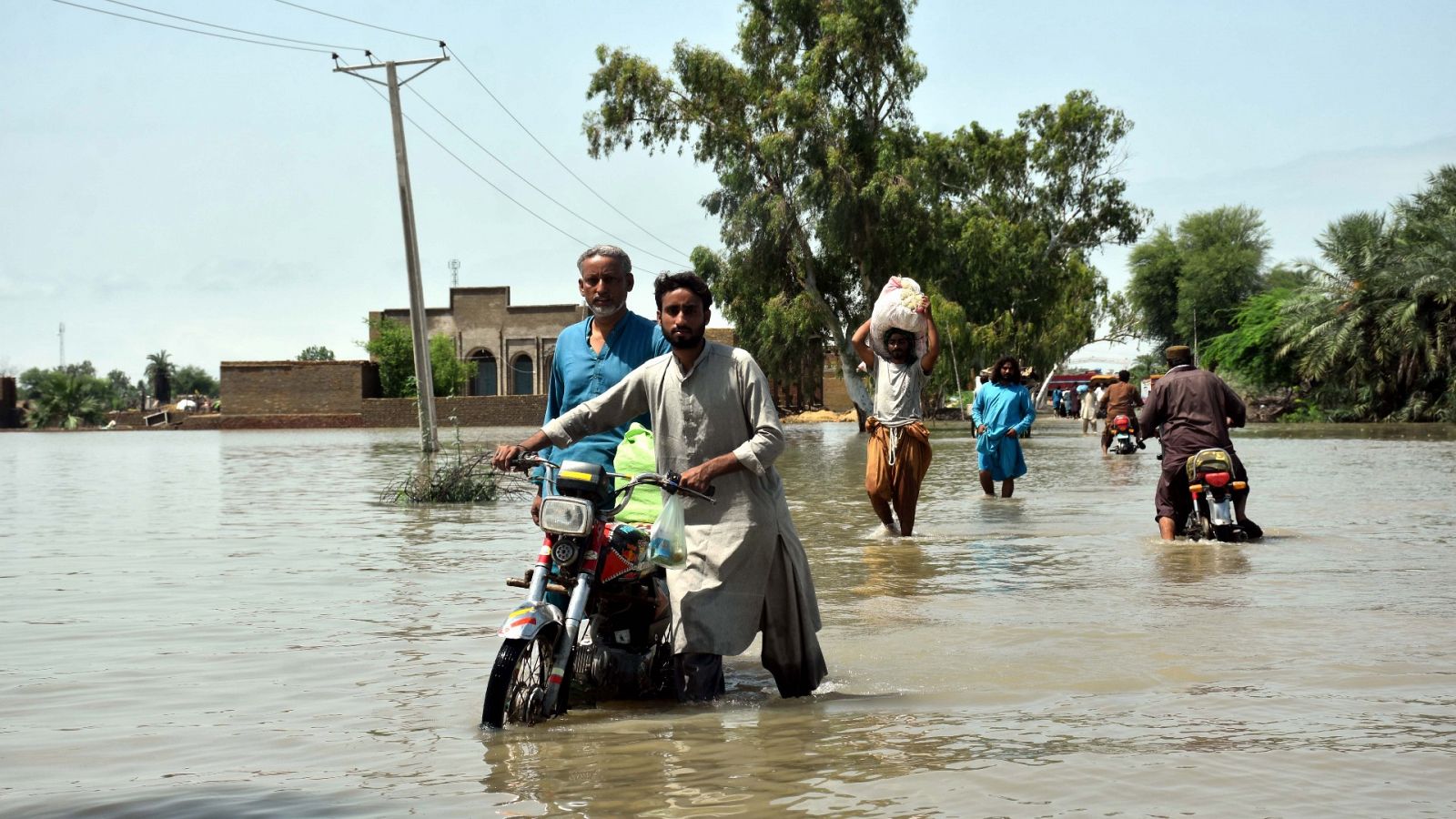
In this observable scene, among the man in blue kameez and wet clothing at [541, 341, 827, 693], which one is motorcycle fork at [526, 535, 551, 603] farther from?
the man in blue kameez

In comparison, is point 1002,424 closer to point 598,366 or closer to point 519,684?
point 598,366

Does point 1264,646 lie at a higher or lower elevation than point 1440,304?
lower

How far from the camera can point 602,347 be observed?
21.2 feet

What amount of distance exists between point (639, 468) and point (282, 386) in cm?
7116

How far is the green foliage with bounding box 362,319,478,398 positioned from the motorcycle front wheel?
69.9m

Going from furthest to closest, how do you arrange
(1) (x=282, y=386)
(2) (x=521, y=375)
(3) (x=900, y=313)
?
1. (2) (x=521, y=375)
2. (1) (x=282, y=386)
3. (3) (x=900, y=313)

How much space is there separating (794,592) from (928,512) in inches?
384

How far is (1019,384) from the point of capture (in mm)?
16844

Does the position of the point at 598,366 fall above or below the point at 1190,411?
above

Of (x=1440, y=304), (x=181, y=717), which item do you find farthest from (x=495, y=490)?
(x=1440, y=304)

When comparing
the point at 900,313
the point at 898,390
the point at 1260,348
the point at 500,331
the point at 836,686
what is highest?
the point at 500,331

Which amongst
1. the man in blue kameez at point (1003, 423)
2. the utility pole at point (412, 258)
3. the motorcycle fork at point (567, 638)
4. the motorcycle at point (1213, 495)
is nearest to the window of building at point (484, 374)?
the utility pole at point (412, 258)

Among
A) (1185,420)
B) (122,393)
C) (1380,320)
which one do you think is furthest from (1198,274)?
(122,393)

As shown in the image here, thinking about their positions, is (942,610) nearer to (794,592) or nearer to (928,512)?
(794,592)
